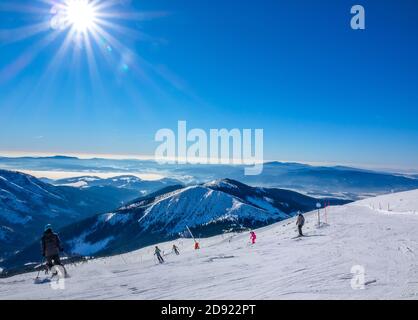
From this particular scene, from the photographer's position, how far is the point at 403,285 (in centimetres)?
1136

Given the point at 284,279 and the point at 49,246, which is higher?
the point at 49,246

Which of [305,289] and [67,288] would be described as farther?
[67,288]

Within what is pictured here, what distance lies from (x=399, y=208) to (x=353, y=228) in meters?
13.7

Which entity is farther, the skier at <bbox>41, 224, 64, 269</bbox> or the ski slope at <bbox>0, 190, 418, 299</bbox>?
the skier at <bbox>41, 224, 64, 269</bbox>

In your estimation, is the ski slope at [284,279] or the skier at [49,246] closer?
the ski slope at [284,279]

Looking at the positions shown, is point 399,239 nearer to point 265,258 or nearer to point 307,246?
point 307,246

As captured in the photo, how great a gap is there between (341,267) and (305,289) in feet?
13.0

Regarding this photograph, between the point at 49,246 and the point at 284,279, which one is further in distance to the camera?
the point at 49,246

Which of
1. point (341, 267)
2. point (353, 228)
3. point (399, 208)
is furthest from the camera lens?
point (399, 208)

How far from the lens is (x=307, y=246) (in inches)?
877
